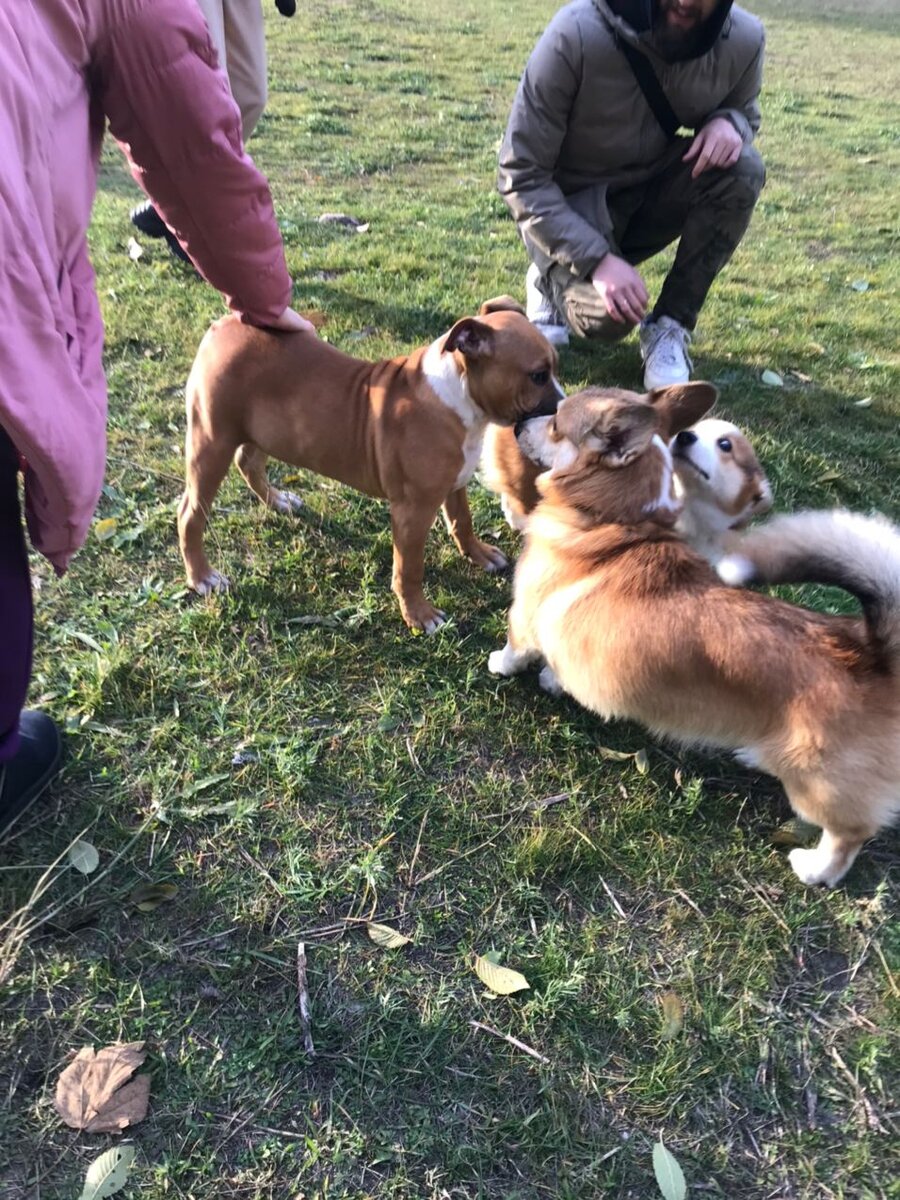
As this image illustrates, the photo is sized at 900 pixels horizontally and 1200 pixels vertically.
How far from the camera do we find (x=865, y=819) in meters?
2.39

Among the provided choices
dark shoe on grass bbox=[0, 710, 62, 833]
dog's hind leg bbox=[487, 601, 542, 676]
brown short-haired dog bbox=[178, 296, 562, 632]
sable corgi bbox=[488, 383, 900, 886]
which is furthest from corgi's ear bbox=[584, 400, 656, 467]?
dark shoe on grass bbox=[0, 710, 62, 833]

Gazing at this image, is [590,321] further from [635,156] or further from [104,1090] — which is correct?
[104,1090]

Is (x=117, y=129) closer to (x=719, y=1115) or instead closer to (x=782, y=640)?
(x=782, y=640)

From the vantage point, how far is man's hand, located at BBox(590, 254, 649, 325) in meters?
4.12

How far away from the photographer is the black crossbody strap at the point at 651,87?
4.12 m

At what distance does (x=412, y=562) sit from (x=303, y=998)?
5.68 ft

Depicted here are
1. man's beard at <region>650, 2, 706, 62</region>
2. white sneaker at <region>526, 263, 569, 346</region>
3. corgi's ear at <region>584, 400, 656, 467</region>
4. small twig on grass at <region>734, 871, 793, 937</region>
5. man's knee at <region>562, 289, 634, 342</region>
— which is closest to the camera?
small twig on grass at <region>734, 871, 793, 937</region>

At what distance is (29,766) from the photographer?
2588 millimetres

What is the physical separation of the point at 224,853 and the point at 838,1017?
78.8 inches

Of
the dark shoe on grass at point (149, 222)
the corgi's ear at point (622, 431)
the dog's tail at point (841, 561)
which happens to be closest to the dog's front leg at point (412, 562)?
the corgi's ear at point (622, 431)

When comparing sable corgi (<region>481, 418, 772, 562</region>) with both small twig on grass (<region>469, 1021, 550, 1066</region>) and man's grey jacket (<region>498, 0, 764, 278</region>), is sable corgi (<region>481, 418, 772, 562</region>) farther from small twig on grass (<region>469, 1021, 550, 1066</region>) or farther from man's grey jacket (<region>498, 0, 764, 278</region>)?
small twig on grass (<region>469, 1021, 550, 1066</region>)

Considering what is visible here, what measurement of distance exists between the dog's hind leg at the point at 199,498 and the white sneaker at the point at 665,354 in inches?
107

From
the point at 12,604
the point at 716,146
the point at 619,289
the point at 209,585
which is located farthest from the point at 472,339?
the point at 716,146

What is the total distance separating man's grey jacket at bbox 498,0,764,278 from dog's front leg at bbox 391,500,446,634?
79.9 inches
